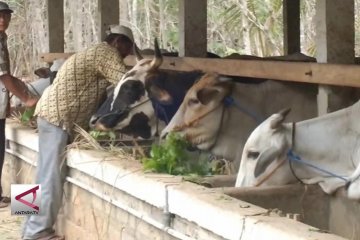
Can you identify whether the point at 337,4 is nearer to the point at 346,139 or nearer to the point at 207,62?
Answer: the point at 346,139

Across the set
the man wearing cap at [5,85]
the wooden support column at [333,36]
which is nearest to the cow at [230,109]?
the wooden support column at [333,36]

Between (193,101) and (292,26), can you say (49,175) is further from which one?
(292,26)

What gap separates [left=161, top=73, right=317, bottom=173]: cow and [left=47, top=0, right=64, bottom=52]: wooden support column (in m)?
4.75

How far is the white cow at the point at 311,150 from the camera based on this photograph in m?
5.19

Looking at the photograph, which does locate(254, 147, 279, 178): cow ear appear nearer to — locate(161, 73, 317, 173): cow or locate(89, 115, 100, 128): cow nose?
locate(161, 73, 317, 173): cow

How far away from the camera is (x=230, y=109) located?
6.48 meters

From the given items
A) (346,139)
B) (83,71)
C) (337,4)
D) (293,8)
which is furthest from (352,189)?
(293,8)

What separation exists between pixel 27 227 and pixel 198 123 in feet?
6.66

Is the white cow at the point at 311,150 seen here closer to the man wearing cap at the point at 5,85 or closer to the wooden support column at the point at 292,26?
the man wearing cap at the point at 5,85

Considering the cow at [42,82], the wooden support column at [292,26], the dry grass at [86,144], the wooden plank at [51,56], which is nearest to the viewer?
the dry grass at [86,144]

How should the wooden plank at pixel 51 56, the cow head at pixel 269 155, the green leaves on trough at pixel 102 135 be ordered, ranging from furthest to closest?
the wooden plank at pixel 51 56 → the green leaves on trough at pixel 102 135 → the cow head at pixel 269 155

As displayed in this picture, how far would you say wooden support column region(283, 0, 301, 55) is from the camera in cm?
1002

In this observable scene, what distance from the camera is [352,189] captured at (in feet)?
15.5

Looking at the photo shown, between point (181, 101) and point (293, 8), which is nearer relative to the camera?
point (181, 101)
